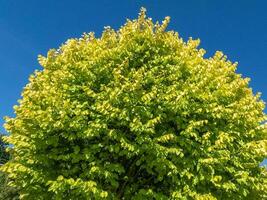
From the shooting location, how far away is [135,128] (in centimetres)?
1998

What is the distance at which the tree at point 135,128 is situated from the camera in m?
20.7

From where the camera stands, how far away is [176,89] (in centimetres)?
2264

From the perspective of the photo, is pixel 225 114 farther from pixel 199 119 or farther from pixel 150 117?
pixel 150 117

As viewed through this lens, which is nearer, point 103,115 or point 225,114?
point 103,115

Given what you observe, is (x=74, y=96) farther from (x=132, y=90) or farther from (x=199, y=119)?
(x=199, y=119)

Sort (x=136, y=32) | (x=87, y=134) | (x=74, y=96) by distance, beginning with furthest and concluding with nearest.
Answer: (x=136, y=32), (x=74, y=96), (x=87, y=134)

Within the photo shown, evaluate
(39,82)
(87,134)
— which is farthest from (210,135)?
(39,82)

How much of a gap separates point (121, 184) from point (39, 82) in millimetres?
8185

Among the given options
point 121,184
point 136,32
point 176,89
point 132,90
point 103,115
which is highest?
point 136,32

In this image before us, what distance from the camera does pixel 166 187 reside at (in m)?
22.9

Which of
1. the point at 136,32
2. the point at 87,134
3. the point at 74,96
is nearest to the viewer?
the point at 87,134

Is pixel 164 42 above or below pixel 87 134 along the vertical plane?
above

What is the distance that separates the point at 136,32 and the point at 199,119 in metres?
6.43

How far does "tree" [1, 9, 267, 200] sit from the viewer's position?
20703 millimetres
